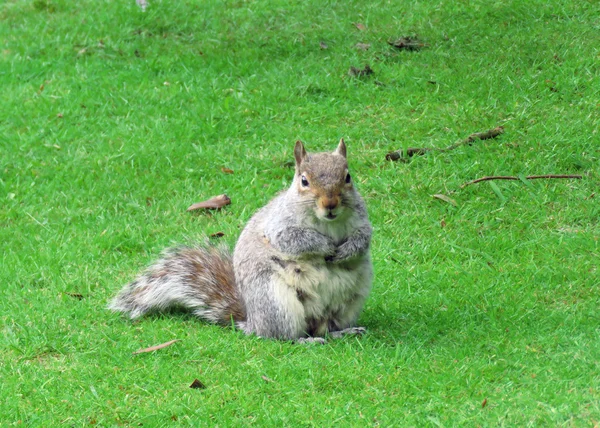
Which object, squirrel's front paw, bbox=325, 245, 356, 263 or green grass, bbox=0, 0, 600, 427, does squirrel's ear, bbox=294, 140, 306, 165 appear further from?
green grass, bbox=0, 0, 600, 427

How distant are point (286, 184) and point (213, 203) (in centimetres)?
44

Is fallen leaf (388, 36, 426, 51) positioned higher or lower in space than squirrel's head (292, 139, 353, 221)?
lower

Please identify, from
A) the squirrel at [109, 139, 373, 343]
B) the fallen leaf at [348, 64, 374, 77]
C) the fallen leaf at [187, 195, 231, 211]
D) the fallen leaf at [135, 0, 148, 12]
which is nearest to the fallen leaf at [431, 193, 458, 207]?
the fallen leaf at [187, 195, 231, 211]

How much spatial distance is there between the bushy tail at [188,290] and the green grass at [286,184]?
9 centimetres

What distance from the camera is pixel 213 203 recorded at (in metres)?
5.41

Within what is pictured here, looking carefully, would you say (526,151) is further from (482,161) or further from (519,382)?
(519,382)

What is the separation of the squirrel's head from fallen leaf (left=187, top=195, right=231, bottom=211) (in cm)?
170

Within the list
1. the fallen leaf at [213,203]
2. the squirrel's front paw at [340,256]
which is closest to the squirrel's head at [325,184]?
the squirrel's front paw at [340,256]

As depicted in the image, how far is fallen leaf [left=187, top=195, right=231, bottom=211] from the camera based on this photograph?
5.40 meters

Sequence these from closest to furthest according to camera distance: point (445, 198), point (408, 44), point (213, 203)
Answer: point (445, 198) → point (213, 203) → point (408, 44)

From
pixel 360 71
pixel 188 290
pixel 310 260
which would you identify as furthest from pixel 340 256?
pixel 360 71

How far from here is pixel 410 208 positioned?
17.0 feet

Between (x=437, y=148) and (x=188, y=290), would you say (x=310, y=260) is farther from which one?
(x=437, y=148)

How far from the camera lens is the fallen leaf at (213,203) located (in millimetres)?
5398
